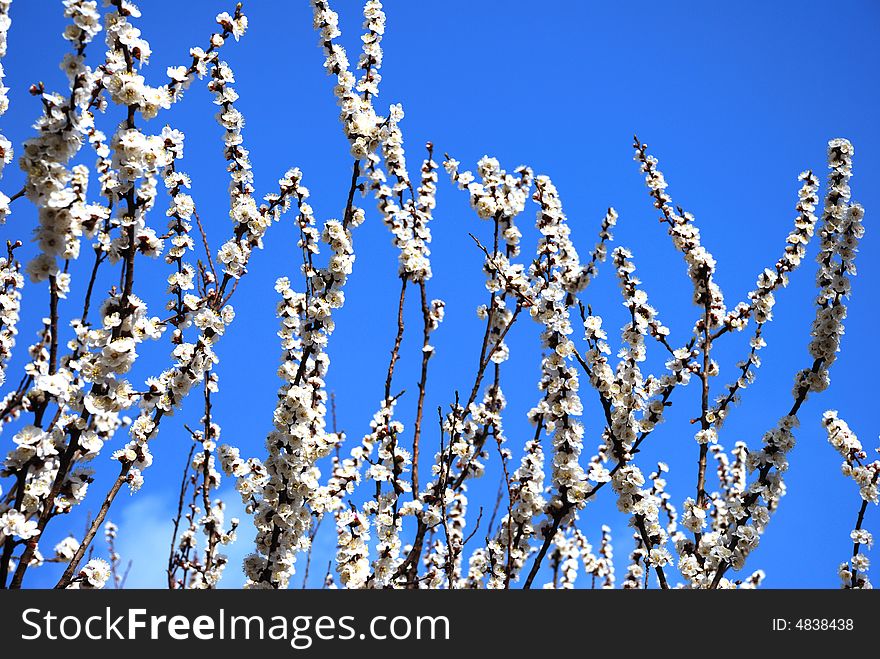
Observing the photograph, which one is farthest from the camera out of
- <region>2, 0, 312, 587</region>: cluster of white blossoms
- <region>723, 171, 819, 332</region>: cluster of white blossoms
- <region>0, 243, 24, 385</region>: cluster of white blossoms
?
<region>723, 171, 819, 332</region>: cluster of white blossoms

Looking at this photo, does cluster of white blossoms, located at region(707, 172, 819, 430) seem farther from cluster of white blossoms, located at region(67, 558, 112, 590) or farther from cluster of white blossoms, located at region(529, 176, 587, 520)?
cluster of white blossoms, located at region(67, 558, 112, 590)

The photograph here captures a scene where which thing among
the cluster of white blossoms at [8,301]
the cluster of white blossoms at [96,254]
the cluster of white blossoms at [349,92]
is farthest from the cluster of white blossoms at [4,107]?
the cluster of white blossoms at [349,92]

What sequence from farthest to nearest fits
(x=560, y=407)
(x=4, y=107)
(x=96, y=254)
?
(x=560, y=407) → (x=96, y=254) → (x=4, y=107)

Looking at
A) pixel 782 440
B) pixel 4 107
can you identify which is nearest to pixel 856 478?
pixel 782 440

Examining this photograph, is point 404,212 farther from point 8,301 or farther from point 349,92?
point 8,301

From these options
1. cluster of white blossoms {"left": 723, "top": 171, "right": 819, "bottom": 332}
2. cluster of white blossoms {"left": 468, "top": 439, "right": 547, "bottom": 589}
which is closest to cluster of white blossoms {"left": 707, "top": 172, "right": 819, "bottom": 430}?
cluster of white blossoms {"left": 723, "top": 171, "right": 819, "bottom": 332}

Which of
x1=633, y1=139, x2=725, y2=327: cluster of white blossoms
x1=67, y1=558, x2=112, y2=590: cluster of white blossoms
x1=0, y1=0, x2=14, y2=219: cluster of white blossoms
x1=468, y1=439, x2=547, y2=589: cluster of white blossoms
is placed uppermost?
x1=633, y1=139, x2=725, y2=327: cluster of white blossoms

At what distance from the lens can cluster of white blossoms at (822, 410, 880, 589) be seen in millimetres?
5188

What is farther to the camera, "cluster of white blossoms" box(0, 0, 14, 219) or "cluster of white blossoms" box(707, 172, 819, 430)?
"cluster of white blossoms" box(707, 172, 819, 430)

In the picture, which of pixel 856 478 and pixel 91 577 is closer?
pixel 91 577

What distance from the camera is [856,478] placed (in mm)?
5234

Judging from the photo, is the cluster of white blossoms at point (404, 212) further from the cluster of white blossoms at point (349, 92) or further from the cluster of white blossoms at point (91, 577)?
the cluster of white blossoms at point (91, 577)

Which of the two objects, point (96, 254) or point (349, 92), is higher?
point (349, 92)
